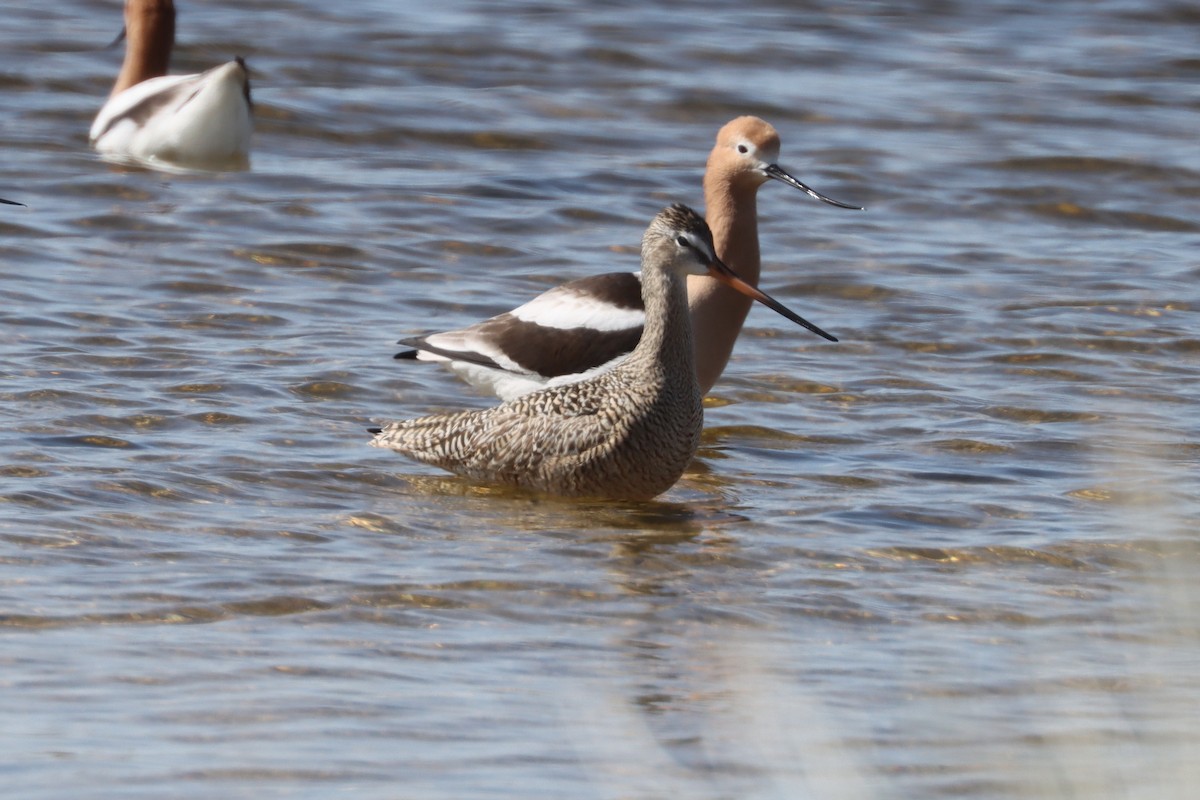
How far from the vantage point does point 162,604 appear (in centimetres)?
548

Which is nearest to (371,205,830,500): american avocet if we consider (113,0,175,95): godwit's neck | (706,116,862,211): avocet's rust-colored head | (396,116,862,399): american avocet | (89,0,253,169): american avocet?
(396,116,862,399): american avocet

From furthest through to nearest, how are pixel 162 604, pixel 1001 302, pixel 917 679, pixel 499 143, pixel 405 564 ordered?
pixel 499 143, pixel 1001 302, pixel 405 564, pixel 162 604, pixel 917 679

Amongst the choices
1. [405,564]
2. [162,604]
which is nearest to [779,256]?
[405,564]

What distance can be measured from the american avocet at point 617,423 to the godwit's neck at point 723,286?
71 centimetres

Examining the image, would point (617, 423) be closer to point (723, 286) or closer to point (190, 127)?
point (723, 286)

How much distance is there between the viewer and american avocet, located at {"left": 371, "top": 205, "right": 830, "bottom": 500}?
22.3 ft

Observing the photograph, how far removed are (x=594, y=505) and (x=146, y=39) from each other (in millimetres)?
7645

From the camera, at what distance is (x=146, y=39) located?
13.5 metres

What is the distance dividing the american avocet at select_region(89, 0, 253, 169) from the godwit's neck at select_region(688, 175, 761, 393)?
4764 millimetres

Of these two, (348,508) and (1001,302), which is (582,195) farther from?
(348,508)

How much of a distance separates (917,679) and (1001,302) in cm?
502

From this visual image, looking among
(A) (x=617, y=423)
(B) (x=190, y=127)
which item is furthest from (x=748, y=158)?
(B) (x=190, y=127)

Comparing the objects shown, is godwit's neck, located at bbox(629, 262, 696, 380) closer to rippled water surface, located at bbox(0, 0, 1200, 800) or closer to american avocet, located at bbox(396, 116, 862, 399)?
rippled water surface, located at bbox(0, 0, 1200, 800)

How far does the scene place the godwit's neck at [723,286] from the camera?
7996 mm
